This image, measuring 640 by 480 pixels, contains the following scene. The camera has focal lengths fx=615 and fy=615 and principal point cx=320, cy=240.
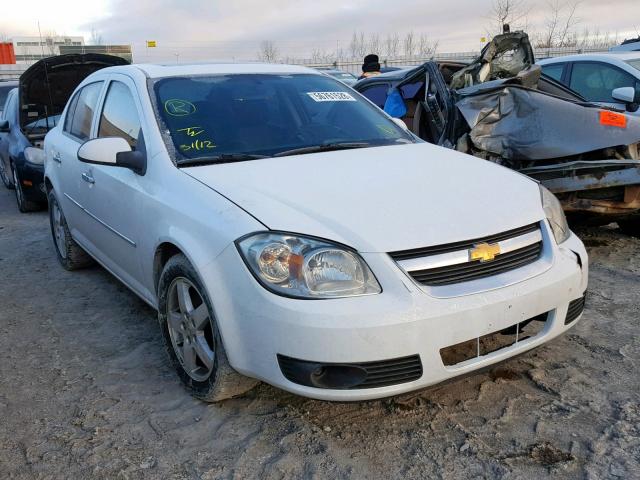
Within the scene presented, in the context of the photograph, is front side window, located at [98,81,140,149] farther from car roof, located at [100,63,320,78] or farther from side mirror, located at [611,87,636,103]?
side mirror, located at [611,87,636,103]

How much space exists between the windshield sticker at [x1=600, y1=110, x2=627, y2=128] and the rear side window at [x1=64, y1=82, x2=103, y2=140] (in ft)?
12.2

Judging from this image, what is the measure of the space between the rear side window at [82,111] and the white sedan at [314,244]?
672mm

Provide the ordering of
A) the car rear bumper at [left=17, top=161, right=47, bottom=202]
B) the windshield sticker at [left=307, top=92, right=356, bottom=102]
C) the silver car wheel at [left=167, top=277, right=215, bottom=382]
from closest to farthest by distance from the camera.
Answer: the silver car wheel at [left=167, top=277, right=215, bottom=382], the windshield sticker at [left=307, top=92, right=356, bottom=102], the car rear bumper at [left=17, top=161, right=47, bottom=202]

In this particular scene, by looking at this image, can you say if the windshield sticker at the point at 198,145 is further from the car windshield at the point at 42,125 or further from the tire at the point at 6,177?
the tire at the point at 6,177

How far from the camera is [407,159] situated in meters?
3.30

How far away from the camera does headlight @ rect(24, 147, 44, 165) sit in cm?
748

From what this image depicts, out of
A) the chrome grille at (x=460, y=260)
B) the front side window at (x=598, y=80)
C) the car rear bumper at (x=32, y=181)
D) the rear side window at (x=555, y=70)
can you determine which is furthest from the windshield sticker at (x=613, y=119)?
the car rear bumper at (x=32, y=181)

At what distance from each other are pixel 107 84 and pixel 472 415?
123 inches

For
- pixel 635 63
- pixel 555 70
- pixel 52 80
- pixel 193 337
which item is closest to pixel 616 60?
pixel 635 63

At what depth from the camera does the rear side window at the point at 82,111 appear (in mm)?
4367

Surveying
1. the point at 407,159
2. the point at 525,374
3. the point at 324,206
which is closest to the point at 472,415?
the point at 525,374

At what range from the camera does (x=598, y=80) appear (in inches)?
264

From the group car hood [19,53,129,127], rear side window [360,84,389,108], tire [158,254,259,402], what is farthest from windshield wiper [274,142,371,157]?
car hood [19,53,129,127]

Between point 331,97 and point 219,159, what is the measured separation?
1.09m
